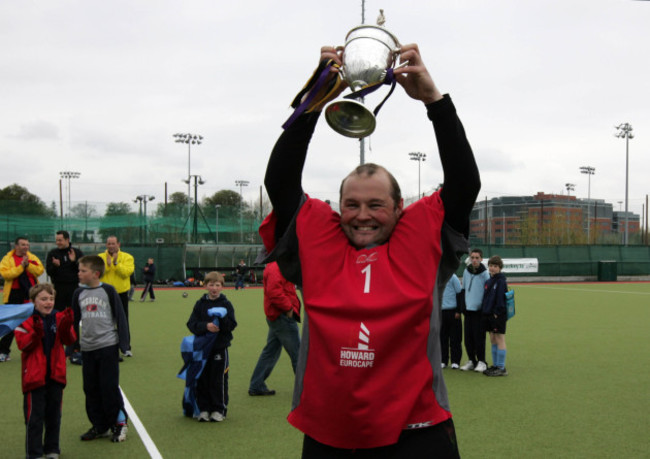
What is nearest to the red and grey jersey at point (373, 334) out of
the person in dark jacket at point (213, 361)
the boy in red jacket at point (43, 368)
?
the boy in red jacket at point (43, 368)

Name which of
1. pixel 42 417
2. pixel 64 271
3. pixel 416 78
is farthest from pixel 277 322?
pixel 416 78

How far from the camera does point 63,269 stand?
9.73 meters

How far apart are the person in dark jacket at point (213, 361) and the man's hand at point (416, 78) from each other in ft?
15.7

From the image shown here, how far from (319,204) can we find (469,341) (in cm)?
762

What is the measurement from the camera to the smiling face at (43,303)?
211 inches

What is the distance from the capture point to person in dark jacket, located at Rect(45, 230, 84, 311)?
9.66m

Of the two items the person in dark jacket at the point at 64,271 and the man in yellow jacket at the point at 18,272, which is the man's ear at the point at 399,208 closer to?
the person in dark jacket at the point at 64,271

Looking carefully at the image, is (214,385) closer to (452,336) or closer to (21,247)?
(452,336)

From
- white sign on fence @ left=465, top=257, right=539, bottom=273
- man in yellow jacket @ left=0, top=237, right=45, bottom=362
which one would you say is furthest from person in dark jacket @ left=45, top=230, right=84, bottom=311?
white sign on fence @ left=465, top=257, right=539, bottom=273

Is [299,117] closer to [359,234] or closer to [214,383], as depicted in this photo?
[359,234]

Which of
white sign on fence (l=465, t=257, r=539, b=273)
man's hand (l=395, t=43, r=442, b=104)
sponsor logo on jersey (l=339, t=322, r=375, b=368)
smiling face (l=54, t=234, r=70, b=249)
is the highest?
man's hand (l=395, t=43, r=442, b=104)

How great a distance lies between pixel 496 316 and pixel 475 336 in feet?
1.71

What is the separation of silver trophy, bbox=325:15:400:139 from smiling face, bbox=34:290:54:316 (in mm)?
4014

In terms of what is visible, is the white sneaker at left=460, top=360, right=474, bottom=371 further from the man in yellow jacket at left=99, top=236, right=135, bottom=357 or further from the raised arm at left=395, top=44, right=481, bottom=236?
the raised arm at left=395, top=44, right=481, bottom=236
